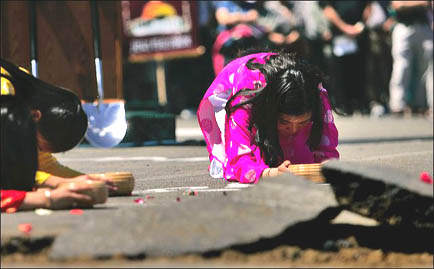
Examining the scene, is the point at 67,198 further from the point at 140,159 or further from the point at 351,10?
the point at 351,10

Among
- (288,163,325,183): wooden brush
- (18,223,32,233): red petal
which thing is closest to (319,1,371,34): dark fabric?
(288,163,325,183): wooden brush

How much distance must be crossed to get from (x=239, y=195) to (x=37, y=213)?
0.87m

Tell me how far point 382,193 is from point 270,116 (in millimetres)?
1780

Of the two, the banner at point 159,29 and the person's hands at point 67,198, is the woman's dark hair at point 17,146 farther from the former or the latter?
the banner at point 159,29

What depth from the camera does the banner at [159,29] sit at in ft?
47.5

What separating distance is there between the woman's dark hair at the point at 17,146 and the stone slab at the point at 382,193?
127cm

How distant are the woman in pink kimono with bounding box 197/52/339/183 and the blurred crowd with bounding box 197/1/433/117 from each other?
7.55 metres

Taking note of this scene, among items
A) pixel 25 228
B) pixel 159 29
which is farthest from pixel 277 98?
pixel 159 29

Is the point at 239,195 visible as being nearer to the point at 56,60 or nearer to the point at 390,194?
the point at 390,194

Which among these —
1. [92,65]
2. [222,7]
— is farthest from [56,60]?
[222,7]

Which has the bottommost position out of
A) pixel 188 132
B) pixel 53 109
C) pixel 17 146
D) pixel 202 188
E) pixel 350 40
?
pixel 188 132

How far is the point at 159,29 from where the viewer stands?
49.3 feet

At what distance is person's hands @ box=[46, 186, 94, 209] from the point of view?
5090mm

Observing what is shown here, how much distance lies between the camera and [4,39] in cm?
1062
